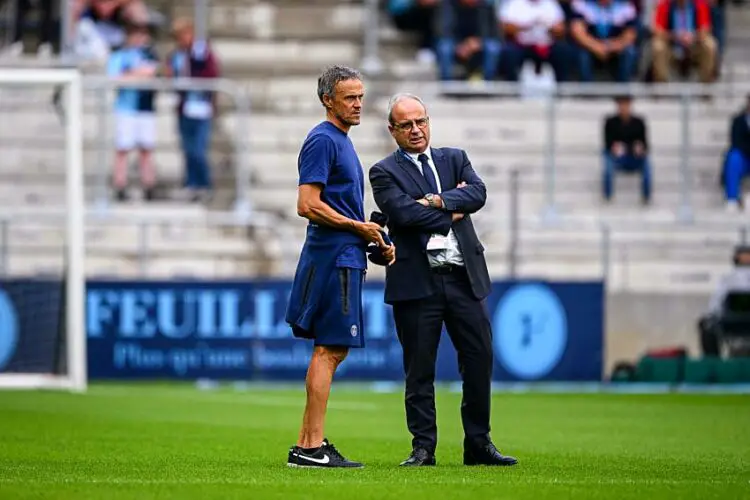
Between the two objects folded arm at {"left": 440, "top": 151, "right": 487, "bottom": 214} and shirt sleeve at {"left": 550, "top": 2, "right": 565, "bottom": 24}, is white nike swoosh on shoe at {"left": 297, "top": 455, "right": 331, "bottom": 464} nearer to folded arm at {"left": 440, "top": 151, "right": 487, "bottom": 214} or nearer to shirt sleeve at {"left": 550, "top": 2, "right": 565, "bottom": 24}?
folded arm at {"left": 440, "top": 151, "right": 487, "bottom": 214}

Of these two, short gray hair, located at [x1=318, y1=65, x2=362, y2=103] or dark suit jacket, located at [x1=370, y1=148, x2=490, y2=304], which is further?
dark suit jacket, located at [x1=370, y1=148, x2=490, y2=304]

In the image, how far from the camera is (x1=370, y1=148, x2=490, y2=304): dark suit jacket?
417 inches

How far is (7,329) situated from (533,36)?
915 centimetres

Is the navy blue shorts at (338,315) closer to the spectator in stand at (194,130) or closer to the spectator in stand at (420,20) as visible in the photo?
the spectator in stand at (194,130)

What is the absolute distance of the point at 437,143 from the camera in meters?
25.3

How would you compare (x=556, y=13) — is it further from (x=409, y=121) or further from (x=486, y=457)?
(x=486, y=457)

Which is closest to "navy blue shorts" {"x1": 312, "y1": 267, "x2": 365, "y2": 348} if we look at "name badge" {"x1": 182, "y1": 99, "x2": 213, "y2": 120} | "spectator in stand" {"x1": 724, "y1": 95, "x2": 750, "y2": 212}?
"name badge" {"x1": 182, "y1": 99, "x2": 213, "y2": 120}

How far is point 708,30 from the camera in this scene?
2683 centimetres

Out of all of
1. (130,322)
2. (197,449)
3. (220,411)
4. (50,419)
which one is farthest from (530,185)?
(197,449)

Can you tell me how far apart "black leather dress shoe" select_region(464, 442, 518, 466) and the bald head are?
5.88 feet

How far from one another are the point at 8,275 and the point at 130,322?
1.58 m

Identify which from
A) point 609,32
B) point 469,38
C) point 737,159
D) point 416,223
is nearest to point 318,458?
point 416,223

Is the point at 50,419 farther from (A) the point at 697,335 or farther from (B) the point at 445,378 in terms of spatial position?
(A) the point at 697,335

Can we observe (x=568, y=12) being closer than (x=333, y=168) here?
No
